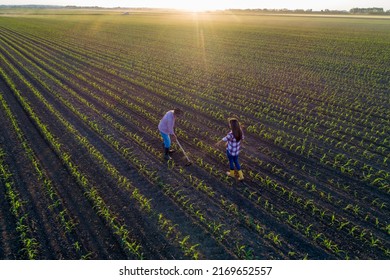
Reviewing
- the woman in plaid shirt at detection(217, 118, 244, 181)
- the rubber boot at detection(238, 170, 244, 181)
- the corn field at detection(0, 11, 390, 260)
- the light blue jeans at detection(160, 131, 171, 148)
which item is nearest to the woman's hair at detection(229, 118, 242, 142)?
the woman in plaid shirt at detection(217, 118, 244, 181)

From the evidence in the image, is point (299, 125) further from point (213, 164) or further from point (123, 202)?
point (123, 202)

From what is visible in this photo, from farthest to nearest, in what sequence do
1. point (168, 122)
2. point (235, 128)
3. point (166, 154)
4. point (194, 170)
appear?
1. point (166, 154)
2. point (194, 170)
3. point (168, 122)
4. point (235, 128)

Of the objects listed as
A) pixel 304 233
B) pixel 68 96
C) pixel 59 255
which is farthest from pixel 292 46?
pixel 59 255

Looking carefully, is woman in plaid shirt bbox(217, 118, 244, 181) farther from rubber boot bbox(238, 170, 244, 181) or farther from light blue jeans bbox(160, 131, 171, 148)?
light blue jeans bbox(160, 131, 171, 148)

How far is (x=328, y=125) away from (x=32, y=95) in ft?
49.5

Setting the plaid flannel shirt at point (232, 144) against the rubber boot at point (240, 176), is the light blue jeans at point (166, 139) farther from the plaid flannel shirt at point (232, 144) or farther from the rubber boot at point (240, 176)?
the rubber boot at point (240, 176)

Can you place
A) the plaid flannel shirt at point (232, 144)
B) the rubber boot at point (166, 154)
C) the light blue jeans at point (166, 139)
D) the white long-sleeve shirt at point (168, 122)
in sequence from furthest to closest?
the rubber boot at point (166, 154) < the light blue jeans at point (166, 139) < the white long-sleeve shirt at point (168, 122) < the plaid flannel shirt at point (232, 144)

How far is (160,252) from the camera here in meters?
6.56

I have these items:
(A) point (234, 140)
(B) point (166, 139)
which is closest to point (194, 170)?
(B) point (166, 139)

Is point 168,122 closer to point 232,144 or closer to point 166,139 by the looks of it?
point 166,139

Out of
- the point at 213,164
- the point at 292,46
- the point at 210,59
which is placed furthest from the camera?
the point at 292,46

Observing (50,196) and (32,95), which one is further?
(32,95)

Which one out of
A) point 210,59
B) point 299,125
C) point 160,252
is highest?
point 210,59

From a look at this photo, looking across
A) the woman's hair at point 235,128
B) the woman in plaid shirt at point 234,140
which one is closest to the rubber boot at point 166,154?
the woman in plaid shirt at point 234,140
